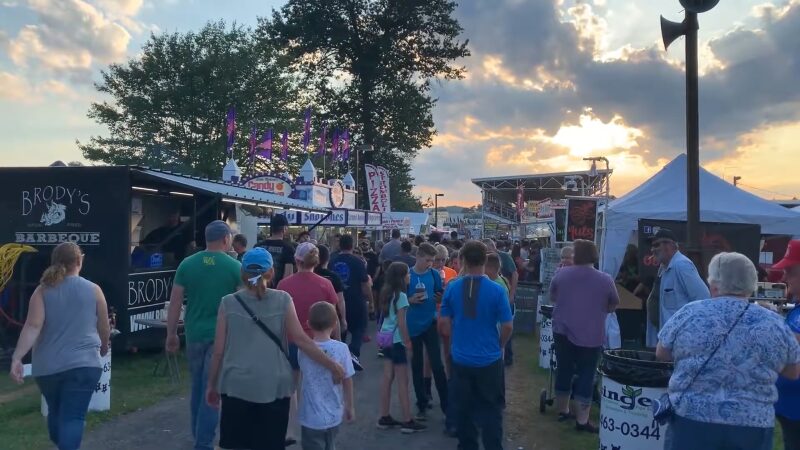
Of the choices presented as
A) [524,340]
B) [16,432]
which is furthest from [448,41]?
[16,432]

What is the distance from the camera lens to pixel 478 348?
520 centimetres

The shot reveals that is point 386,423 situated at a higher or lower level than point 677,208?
lower

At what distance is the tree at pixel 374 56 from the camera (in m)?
32.2

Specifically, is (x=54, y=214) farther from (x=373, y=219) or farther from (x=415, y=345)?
(x=373, y=219)

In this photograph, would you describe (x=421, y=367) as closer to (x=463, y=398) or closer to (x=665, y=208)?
(x=463, y=398)

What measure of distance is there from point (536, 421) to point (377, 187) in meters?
20.3

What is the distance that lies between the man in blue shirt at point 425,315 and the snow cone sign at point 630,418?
83.3 inches

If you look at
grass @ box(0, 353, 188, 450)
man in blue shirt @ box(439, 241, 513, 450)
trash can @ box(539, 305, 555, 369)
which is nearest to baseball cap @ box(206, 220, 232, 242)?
man in blue shirt @ box(439, 241, 513, 450)

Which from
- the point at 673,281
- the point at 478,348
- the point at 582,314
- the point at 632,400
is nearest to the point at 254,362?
the point at 478,348

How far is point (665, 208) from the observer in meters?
12.2

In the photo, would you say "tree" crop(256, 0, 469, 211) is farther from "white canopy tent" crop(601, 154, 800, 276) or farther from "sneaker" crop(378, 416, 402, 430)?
"sneaker" crop(378, 416, 402, 430)

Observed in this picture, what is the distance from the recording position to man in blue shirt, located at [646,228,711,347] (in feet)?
21.4

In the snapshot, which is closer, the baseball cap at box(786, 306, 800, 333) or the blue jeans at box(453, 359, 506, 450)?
the baseball cap at box(786, 306, 800, 333)

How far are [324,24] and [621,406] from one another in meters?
29.3
